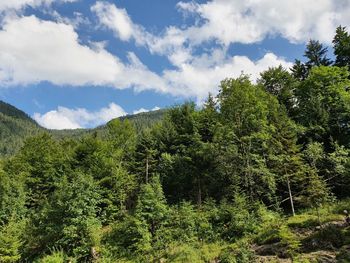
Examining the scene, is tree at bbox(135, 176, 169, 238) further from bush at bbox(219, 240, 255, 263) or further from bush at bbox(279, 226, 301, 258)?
bush at bbox(279, 226, 301, 258)

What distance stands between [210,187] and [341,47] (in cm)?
3029

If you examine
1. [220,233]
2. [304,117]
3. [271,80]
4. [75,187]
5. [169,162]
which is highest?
[271,80]

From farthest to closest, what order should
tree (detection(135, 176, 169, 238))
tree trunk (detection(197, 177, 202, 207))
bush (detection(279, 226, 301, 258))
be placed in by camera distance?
1. tree trunk (detection(197, 177, 202, 207))
2. tree (detection(135, 176, 169, 238))
3. bush (detection(279, 226, 301, 258))

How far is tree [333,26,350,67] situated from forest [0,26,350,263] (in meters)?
0.16

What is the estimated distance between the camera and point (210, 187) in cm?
4034

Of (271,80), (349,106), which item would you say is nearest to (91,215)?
(349,106)

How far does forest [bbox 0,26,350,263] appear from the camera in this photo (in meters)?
27.6

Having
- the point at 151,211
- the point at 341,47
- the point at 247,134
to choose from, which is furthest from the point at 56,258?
the point at 341,47

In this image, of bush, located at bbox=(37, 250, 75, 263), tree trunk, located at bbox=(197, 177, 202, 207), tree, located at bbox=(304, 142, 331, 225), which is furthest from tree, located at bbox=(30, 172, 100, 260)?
tree, located at bbox=(304, 142, 331, 225)

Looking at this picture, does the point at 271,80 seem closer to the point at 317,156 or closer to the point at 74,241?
the point at 317,156

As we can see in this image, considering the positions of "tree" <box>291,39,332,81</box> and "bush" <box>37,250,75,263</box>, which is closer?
"bush" <box>37,250,75,263</box>

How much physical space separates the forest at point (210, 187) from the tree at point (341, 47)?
0.54ft

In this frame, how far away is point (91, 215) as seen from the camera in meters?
32.4

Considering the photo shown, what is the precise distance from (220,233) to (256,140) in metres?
12.1
